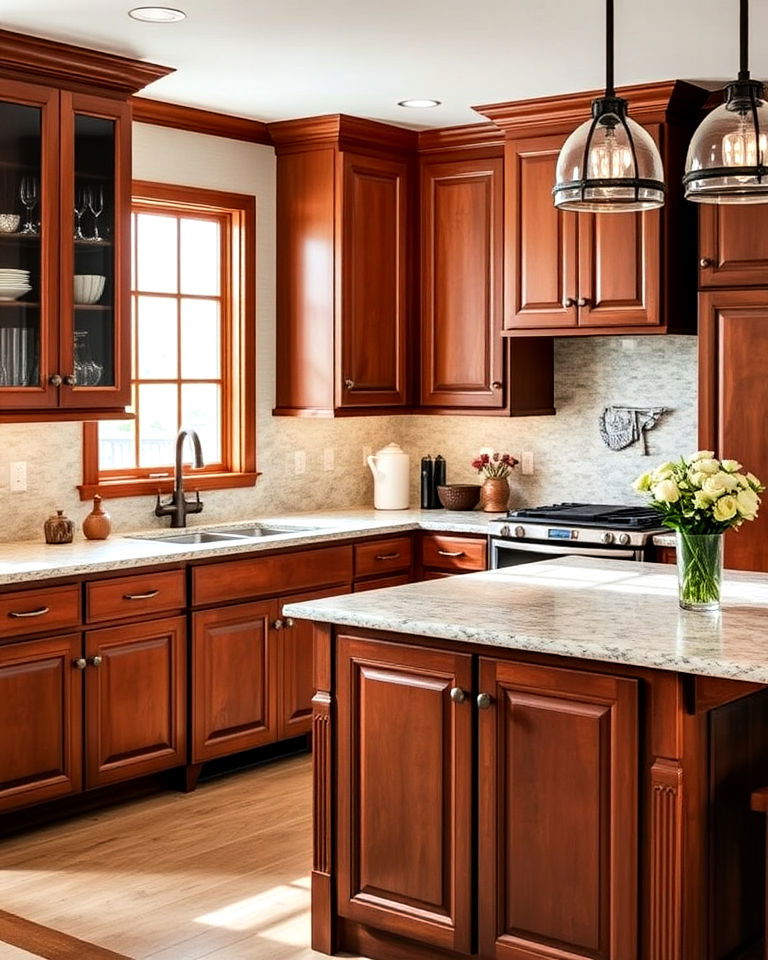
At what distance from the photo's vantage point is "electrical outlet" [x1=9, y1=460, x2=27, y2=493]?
511cm

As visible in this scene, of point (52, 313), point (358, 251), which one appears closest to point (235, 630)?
point (52, 313)

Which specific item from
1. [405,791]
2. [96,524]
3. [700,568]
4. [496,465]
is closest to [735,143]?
[700,568]

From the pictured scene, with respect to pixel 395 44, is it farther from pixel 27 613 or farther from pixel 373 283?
pixel 27 613

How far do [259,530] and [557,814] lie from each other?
9.27 ft

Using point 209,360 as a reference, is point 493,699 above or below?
below

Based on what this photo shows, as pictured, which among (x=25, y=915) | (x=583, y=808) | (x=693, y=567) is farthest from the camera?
(x=25, y=915)

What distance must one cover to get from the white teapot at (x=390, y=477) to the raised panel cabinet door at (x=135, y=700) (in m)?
1.64

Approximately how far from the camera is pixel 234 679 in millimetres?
5184

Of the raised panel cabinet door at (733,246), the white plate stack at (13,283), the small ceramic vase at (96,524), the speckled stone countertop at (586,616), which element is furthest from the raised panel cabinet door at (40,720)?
the raised panel cabinet door at (733,246)

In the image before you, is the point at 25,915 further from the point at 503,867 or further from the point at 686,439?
the point at 686,439

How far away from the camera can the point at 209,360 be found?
5969 mm

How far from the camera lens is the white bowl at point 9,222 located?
4.58 meters

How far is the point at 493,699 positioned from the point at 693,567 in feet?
1.97

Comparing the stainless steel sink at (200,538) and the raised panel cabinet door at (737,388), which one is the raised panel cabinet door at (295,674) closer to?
the stainless steel sink at (200,538)
